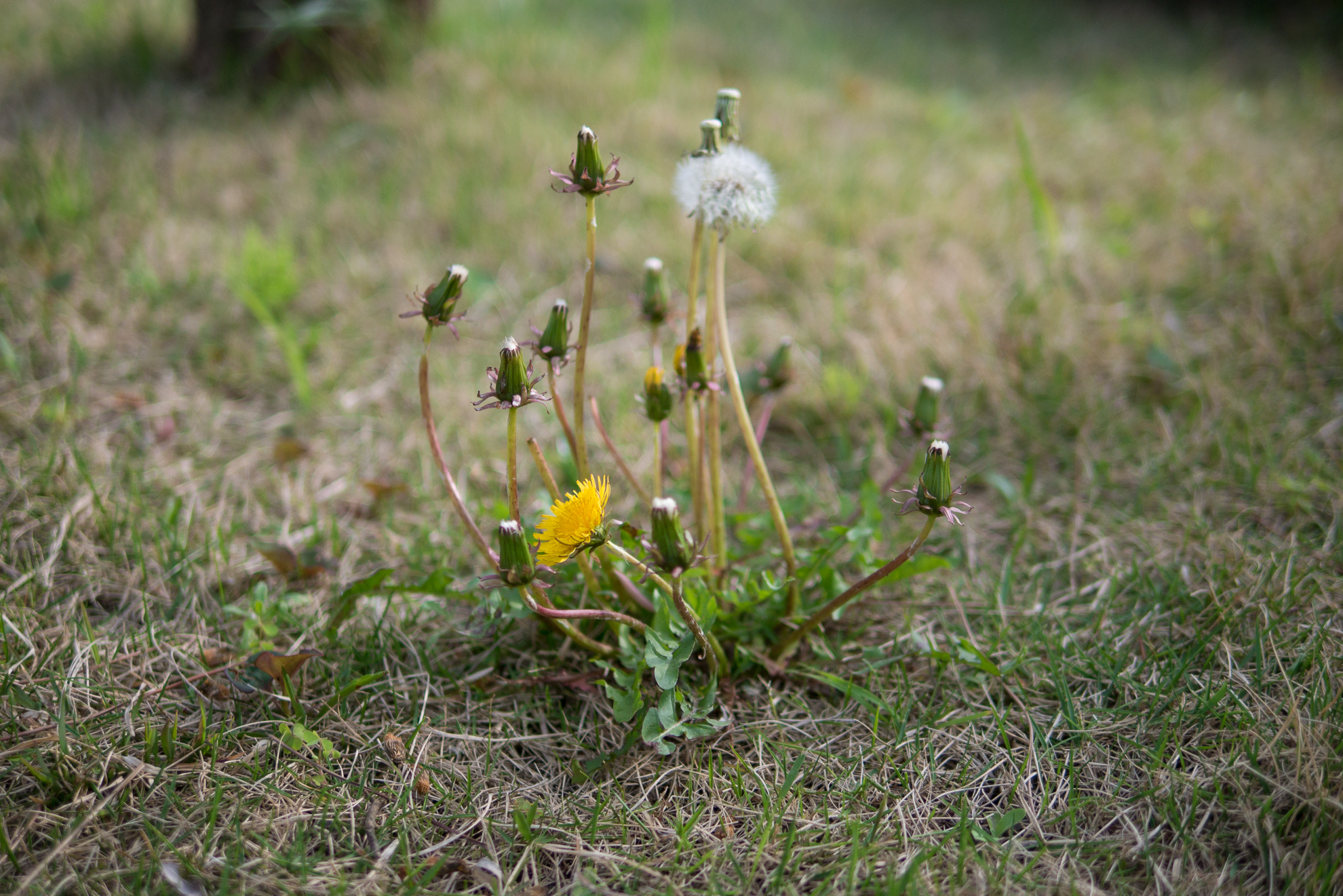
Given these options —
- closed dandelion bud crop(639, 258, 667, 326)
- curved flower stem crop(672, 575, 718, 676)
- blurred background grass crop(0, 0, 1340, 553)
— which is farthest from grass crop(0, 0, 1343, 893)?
closed dandelion bud crop(639, 258, 667, 326)

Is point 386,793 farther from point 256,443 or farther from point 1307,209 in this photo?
point 1307,209

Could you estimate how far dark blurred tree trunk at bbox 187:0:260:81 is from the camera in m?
3.37

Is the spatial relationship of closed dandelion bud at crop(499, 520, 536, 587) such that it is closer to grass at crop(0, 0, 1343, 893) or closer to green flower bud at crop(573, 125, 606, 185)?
grass at crop(0, 0, 1343, 893)

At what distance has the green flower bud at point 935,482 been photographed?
44.4 inches

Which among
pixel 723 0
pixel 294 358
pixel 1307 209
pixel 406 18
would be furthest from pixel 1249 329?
pixel 723 0

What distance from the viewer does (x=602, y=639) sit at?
1438mm

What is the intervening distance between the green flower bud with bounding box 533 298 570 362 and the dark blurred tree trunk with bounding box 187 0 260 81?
3.03 metres

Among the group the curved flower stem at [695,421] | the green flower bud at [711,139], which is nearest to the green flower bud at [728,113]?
the green flower bud at [711,139]

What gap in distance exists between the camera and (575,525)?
44.7 inches

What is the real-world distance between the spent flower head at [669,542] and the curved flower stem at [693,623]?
23 millimetres

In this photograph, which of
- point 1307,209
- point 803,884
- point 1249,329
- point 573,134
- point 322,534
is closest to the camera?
point 803,884

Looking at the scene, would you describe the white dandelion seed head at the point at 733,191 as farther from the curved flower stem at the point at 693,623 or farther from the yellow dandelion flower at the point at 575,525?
the curved flower stem at the point at 693,623

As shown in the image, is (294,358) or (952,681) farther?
(294,358)

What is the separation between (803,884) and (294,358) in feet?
5.45
